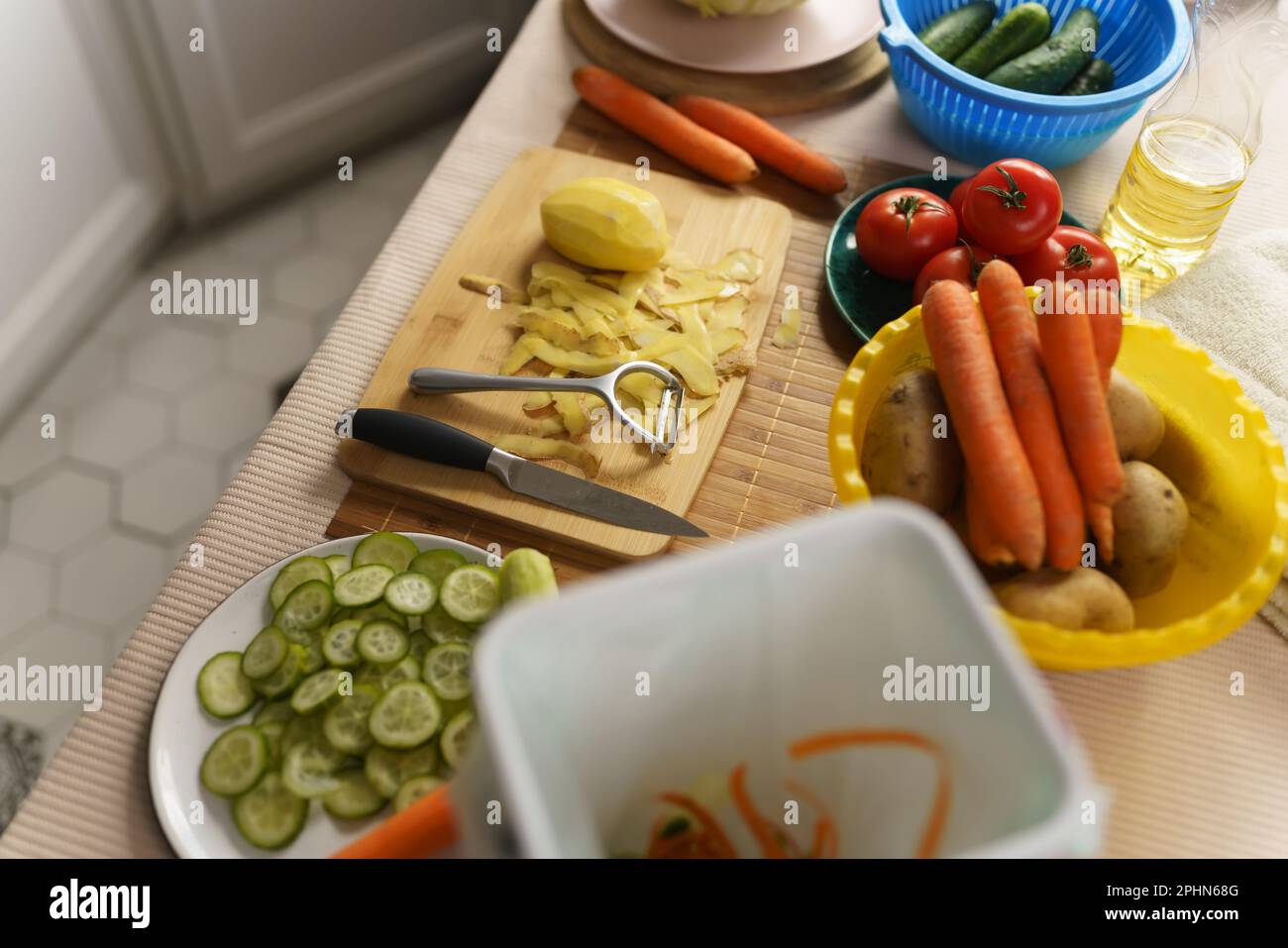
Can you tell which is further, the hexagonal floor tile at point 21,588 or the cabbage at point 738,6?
the hexagonal floor tile at point 21,588

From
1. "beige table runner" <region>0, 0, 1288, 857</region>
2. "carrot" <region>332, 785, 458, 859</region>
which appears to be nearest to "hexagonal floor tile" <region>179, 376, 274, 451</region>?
"beige table runner" <region>0, 0, 1288, 857</region>

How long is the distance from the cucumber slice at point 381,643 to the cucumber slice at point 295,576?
2.8 inches

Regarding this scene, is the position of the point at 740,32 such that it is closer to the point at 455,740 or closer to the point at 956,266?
the point at 956,266

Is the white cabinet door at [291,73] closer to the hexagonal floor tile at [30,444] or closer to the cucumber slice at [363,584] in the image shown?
the hexagonal floor tile at [30,444]

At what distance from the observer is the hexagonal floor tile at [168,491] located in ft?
6.74

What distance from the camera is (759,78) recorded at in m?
1.48

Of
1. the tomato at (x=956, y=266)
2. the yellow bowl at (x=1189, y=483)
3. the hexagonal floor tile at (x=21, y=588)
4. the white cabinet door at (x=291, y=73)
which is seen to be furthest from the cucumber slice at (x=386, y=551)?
the white cabinet door at (x=291, y=73)

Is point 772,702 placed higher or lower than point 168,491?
higher

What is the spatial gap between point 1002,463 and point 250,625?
2.15ft

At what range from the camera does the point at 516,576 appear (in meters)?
0.91

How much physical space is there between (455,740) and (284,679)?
0.16m

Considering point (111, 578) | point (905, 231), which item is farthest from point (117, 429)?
point (905, 231)

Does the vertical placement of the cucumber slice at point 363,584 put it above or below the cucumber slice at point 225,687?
above
